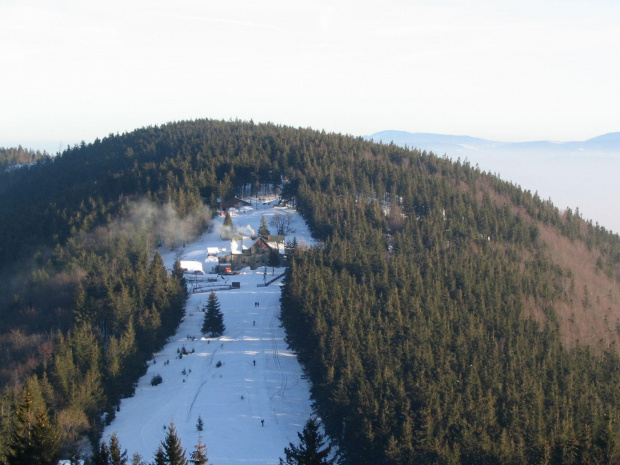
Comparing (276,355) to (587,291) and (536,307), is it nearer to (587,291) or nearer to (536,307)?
(536,307)

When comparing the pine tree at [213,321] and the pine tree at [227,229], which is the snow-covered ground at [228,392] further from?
the pine tree at [227,229]

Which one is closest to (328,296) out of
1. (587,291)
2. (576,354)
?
(576,354)

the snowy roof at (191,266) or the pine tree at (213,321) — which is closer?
the pine tree at (213,321)

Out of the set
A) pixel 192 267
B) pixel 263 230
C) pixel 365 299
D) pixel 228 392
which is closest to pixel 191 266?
pixel 192 267

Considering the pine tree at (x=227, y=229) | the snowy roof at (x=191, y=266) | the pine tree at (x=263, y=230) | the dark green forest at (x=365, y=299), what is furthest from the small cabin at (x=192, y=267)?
the pine tree at (x=263, y=230)

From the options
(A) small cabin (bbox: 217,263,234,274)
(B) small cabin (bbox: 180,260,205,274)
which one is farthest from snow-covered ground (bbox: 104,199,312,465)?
(A) small cabin (bbox: 217,263,234,274)

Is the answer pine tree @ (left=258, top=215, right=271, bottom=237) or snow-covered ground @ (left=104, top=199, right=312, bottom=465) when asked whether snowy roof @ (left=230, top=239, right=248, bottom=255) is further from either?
snow-covered ground @ (left=104, top=199, right=312, bottom=465)
